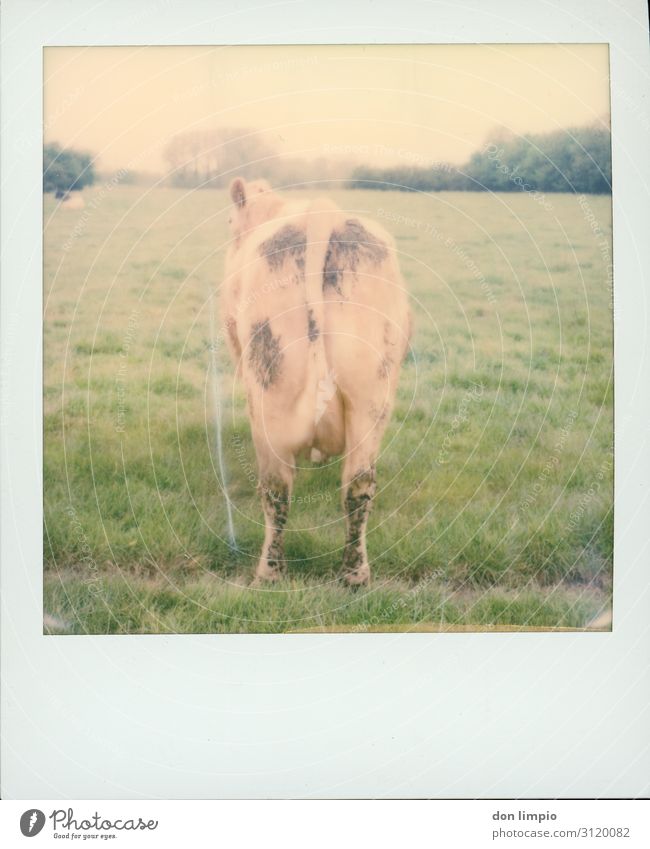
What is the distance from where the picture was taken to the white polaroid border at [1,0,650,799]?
105 inches

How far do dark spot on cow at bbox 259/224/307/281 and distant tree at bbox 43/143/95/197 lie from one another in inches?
23.0

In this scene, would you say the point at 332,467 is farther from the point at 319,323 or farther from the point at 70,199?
the point at 70,199

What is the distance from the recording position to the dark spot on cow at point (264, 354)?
269 centimetres

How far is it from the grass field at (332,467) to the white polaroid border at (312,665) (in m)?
0.06

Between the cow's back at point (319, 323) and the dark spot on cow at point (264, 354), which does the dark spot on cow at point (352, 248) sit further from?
the dark spot on cow at point (264, 354)

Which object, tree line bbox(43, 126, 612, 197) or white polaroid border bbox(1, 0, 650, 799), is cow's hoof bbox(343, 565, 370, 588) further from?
tree line bbox(43, 126, 612, 197)

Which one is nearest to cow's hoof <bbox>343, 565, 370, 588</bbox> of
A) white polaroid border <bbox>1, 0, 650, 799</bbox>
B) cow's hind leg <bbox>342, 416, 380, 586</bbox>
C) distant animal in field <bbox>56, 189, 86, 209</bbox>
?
cow's hind leg <bbox>342, 416, 380, 586</bbox>

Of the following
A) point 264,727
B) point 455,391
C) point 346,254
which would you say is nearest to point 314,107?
point 346,254

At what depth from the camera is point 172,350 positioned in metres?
2.72

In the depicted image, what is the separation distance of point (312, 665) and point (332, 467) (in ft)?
2.00

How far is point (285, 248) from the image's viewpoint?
2695 mm
